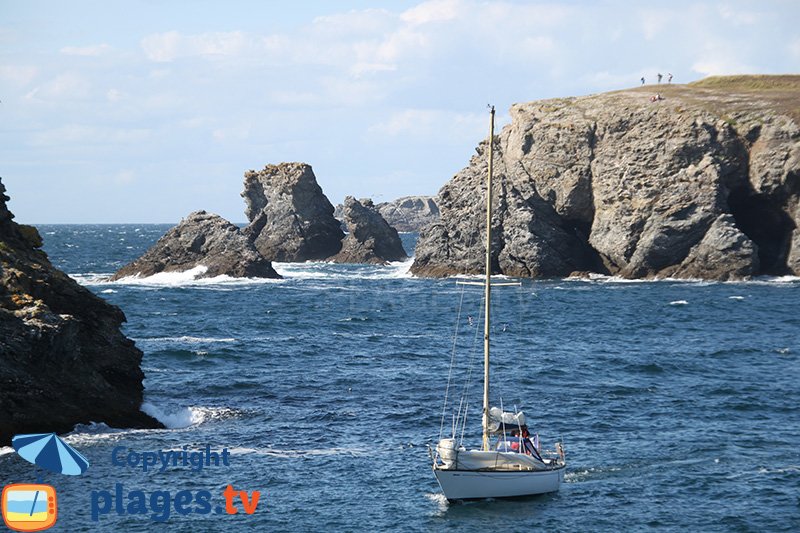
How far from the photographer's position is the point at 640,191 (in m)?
110

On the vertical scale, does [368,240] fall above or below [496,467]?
above

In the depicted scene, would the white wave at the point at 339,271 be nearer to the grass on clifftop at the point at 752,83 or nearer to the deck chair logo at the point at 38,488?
the grass on clifftop at the point at 752,83

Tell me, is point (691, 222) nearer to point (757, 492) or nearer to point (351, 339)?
point (351, 339)

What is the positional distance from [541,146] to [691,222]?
26423mm

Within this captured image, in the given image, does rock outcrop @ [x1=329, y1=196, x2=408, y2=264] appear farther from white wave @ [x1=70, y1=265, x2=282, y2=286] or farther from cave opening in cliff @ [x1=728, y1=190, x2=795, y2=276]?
cave opening in cliff @ [x1=728, y1=190, x2=795, y2=276]

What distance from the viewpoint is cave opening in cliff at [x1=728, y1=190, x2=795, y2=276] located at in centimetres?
10575

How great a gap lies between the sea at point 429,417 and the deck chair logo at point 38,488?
25.9 inches

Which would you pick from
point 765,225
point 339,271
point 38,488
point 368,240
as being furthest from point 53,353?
point 368,240

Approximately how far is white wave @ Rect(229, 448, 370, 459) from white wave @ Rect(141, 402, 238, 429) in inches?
209

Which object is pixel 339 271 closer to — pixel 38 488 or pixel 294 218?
pixel 294 218

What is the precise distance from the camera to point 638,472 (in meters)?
37.4

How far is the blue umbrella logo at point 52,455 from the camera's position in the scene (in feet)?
109

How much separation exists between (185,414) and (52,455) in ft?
36.1

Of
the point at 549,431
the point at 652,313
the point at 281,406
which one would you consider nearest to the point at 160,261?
the point at 652,313
